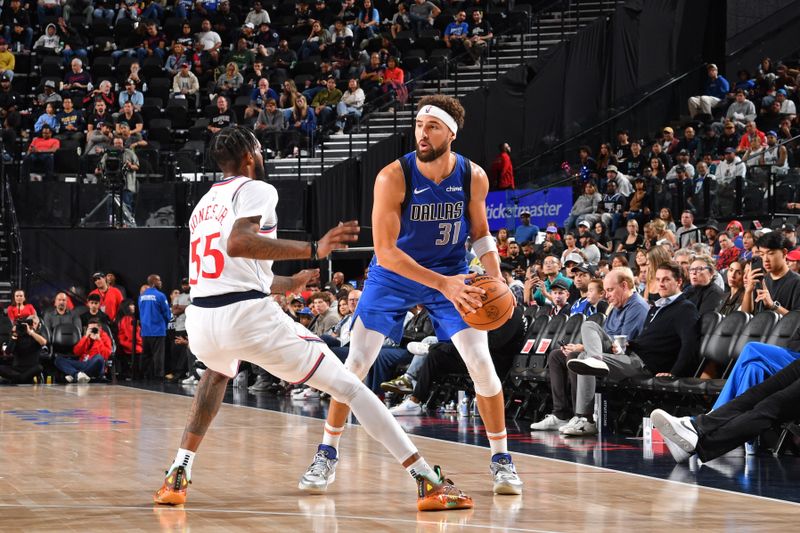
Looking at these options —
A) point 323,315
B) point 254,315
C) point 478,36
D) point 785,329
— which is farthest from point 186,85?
point 254,315

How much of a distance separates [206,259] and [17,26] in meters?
21.4

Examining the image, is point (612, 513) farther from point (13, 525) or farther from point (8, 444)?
point (8, 444)

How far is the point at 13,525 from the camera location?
479 centimetres

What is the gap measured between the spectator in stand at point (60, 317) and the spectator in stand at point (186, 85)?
6936 millimetres

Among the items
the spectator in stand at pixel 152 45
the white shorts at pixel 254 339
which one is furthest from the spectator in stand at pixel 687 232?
the spectator in stand at pixel 152 45

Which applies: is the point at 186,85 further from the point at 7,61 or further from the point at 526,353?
the point at 526,353

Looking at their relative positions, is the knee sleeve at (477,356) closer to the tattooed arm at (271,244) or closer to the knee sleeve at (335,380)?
the knee sleeve at (335,380)

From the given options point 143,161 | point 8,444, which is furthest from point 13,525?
point 143,161

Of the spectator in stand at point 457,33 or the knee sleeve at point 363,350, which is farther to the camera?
the spectator in stand at point 457,33

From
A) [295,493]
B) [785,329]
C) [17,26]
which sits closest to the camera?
[295,493]

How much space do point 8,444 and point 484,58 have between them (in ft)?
47.6

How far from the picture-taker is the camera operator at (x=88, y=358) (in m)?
16.4

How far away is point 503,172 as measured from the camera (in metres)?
19.1

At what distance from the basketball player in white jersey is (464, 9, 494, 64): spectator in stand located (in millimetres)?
16118
